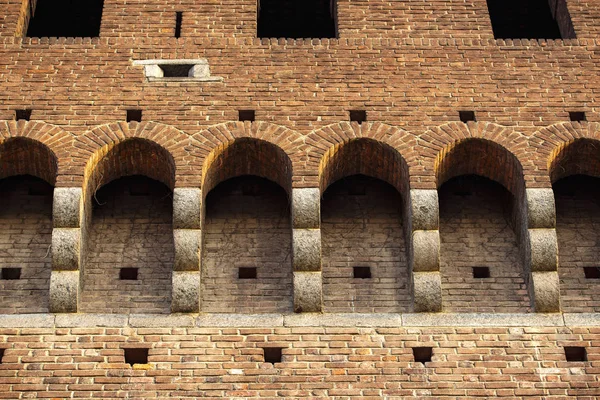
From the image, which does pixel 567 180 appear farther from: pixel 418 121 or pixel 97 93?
pixel 97 93

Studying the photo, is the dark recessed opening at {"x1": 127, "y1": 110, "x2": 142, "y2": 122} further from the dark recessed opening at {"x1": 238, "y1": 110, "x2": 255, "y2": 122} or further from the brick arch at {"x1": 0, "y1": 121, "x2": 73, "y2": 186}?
the dark recessed opening at {"x1": 238, "y1": 110, "x2": 255, "y2": 122}

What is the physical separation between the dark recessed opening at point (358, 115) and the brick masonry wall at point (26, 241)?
419cm

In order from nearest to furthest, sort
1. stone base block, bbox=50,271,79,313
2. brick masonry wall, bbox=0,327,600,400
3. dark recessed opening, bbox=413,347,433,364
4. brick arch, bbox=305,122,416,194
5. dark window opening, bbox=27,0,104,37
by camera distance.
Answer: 1. brick masonry wall, bbox=0,327,600,400
2. dark recessed opening, bbox=413,347,433,364
3. stone base block, bbox=50,271,79,313
4. brick arch, bbox=305,122,416,194
5. dark window opening, bbox=27,0,104,37

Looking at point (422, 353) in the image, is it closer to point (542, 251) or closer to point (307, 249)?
point (307, 249)

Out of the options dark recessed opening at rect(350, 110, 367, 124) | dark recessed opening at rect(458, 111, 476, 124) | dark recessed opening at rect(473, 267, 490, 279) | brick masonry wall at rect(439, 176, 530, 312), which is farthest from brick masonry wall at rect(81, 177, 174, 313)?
dark recessed opening at rect(458, 111, 476, 124)

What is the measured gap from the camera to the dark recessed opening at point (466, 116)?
48.1 feet

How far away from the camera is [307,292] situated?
43.7 ft

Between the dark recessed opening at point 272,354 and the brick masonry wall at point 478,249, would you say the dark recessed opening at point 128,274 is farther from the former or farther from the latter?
the brick masonry wall at point 478,249

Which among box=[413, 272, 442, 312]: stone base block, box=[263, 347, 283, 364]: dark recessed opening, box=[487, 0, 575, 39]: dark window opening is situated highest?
box=[487, 0, 575, 39]: dark window opening

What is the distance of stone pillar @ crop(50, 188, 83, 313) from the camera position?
1321 centimetres

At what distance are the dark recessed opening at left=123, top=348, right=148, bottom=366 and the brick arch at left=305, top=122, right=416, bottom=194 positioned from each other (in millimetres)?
3105

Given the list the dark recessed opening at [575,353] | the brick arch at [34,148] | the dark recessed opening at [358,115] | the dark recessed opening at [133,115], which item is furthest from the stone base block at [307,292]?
the brick arch at [34,148]

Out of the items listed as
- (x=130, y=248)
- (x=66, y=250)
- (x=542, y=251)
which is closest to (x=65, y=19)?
(x=130, y=248)

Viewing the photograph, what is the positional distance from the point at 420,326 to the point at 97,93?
5.40 metres
